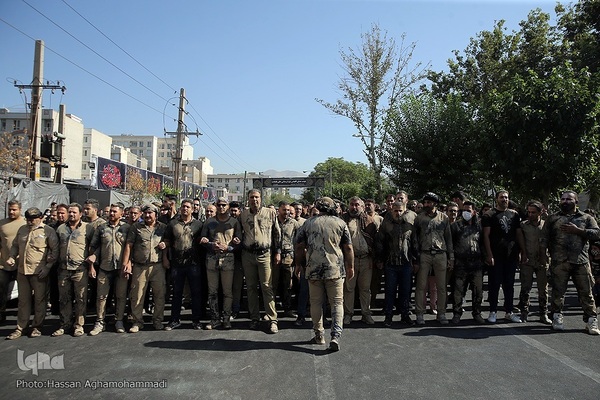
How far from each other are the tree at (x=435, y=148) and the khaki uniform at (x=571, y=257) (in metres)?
7.43

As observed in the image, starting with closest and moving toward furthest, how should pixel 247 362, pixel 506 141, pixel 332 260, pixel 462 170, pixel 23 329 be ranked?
pixel 247 362 < pixel 332 260 < pixel 23 329 < pixel 506 141 < pixel 462 170

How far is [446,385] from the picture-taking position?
409 cm

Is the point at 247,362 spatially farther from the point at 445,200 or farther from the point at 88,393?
the point at 445,200

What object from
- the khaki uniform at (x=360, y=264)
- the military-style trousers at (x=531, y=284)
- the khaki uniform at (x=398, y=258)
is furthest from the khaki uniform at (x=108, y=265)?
the military-style trousers at (x=531, y=284)

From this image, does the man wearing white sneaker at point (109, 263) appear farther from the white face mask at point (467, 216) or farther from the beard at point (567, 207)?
the beard at point (567, 207)

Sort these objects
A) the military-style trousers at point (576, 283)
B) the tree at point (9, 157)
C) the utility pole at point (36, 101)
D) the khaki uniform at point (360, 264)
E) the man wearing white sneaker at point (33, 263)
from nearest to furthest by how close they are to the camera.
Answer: the man wearing white sneaker at point (33, 263), the military-style trousers at point (576, 283), the khaki uniform at point (360, 264), the tree at point (9, 157), the utility pole at point (36, 101)

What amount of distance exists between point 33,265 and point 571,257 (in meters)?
7.79

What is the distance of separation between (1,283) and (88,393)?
10.9 feet

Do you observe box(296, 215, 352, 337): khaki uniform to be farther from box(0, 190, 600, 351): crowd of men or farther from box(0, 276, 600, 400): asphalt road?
box(0, 276, 600, 400): asphalt road

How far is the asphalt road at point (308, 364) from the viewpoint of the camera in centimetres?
397

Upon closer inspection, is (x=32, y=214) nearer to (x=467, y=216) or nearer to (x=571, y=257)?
(x=467, y=216)

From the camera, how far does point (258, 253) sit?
620 centimetres

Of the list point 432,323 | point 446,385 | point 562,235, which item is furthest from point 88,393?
point 562,235

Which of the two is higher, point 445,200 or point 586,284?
point 445,200
